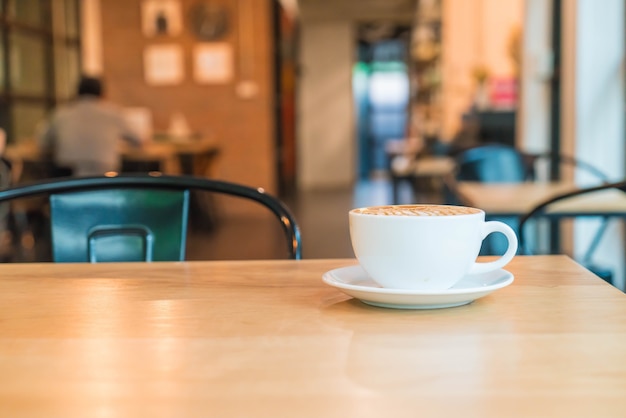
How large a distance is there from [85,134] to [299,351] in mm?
5495

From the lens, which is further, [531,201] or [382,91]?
[382,91]

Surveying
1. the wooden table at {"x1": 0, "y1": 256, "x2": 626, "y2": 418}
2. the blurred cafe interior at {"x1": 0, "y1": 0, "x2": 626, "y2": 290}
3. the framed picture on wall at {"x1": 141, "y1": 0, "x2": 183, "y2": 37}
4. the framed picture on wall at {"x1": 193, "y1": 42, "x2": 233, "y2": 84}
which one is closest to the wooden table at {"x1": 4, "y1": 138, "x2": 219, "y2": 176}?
the blurred cafe interior at {"x1": 0, "y1": 0, "x2": 626, "y2": 290}

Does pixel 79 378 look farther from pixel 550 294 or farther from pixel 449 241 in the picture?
pixel 550 294

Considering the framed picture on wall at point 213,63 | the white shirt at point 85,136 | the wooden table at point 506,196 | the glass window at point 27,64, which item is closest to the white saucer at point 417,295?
the wooden table at point 506,196

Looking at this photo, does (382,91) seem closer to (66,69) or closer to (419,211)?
(66,69)

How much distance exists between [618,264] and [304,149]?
35.1 feet

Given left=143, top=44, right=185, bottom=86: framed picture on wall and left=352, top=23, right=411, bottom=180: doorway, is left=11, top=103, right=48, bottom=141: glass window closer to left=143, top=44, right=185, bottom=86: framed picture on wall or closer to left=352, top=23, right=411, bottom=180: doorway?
left=143, top=44, right=185, bottom=86: framed picture on wall

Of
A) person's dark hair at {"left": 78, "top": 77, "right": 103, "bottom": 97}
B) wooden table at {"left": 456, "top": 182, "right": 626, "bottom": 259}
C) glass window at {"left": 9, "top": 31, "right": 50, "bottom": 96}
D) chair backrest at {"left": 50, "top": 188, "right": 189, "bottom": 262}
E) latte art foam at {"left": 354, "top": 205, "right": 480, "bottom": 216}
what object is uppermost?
glass window at {"left": 9, "top": 31, "right": 50, "bottom": 96}

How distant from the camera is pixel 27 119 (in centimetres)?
765

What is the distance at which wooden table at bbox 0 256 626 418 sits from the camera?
1.91 ft

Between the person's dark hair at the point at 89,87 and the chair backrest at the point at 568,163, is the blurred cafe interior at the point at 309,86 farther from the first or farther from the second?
the person's dark hair at the point at 89,87

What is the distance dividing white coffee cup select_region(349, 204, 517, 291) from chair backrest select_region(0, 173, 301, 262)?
2.11 feet

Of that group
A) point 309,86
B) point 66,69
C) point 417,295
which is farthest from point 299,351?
point 309,86

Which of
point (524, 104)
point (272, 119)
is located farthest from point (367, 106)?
point (524, 104)
